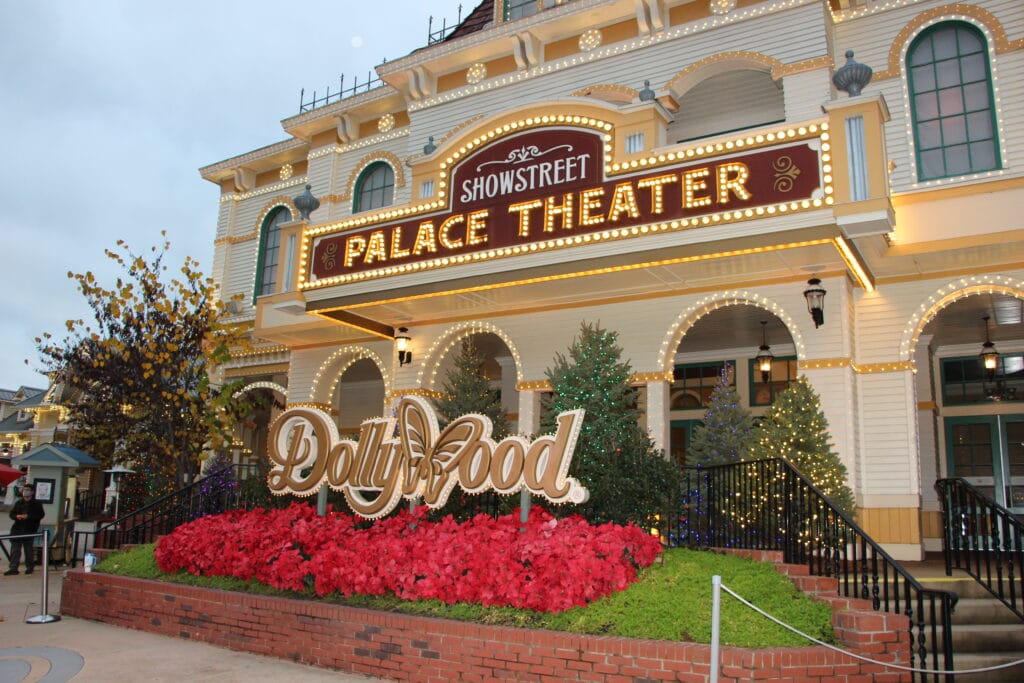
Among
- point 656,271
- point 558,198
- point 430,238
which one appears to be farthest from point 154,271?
point 656,271

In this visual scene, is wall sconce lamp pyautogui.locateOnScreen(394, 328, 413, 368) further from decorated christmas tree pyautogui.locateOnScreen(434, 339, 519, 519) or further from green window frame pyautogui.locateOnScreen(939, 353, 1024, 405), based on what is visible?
green window frame pyautogui.locateOnScreen(939, 353, 1024, 405)

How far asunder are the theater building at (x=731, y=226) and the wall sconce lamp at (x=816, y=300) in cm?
4

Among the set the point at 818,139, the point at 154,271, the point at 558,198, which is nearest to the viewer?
the point at 818,139

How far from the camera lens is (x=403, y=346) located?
17.0 metres

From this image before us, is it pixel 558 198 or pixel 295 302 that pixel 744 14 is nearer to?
pixel 558 198

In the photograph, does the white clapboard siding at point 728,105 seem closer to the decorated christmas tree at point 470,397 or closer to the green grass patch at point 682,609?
the decorated christmas tree at point 470,397

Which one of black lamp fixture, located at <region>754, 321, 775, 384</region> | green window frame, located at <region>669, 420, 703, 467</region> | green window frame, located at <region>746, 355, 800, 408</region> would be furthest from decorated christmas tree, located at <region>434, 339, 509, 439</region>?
green window frame, located at <region>746, 355, 800, 408</region>

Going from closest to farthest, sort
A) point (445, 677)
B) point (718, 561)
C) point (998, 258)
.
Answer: point (445, 677) < point (718, 561) < point (998, 258)

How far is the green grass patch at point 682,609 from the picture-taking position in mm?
7543

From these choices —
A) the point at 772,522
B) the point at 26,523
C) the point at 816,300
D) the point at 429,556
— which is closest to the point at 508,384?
the point at 816,300

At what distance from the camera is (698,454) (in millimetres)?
12422

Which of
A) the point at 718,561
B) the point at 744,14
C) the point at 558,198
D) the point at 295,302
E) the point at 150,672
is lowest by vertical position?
the point at 150,672

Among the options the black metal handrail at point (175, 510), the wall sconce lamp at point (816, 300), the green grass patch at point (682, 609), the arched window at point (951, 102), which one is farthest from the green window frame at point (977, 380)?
the black metal handrail at point (175, 510)

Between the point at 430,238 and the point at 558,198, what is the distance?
8.62 feet
